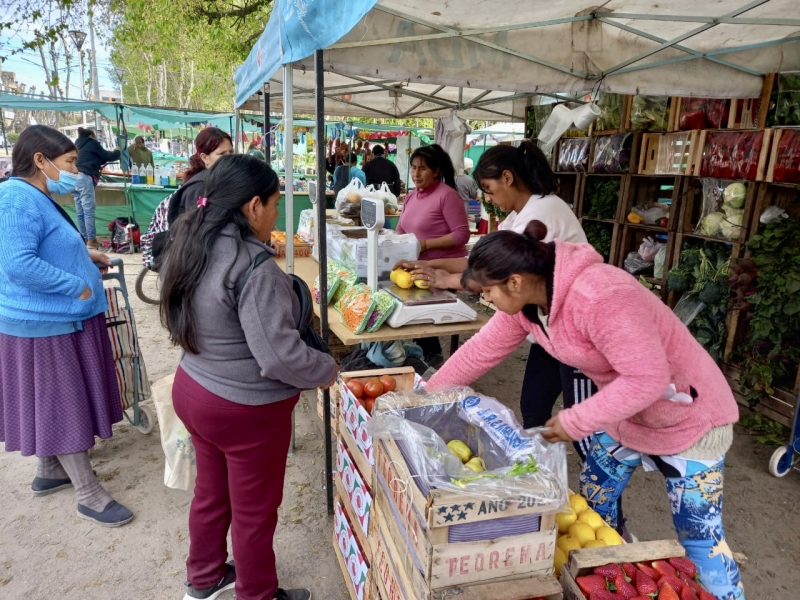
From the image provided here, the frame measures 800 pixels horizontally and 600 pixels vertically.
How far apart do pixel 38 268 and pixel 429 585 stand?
2.27 meters

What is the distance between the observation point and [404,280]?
3191mm

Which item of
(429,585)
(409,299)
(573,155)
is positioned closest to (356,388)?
(409,299)

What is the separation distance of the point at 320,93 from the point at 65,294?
5.20 ft

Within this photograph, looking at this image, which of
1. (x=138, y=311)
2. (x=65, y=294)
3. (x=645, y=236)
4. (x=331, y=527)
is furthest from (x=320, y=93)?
(x=138, y=311)

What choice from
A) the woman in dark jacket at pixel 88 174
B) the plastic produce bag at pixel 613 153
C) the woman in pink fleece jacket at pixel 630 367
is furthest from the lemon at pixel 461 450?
the woman in dark jacket at pixel 88 174

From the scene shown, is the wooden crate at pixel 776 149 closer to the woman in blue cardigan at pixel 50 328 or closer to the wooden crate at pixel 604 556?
the wooden crate at pixel 604 556

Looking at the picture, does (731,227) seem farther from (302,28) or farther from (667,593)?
(667,593)

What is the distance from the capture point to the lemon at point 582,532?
160 cm

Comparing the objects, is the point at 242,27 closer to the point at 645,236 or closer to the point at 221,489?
the point at 645,236

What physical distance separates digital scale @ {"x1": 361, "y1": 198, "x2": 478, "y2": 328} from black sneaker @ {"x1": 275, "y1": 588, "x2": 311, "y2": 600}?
53.2 inches

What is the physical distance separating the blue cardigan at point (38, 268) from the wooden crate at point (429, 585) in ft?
6.45

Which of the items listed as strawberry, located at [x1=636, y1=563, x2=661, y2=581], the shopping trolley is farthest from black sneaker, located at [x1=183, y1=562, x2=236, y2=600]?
strawberry, located at [x1=636, y1=563, x2=661, y2=581]

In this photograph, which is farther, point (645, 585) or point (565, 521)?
point (565, 521)

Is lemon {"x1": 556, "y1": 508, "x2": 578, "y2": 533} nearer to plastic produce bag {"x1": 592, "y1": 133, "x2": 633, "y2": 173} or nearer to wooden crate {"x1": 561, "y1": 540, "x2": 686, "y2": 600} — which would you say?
wooden crate {"x1": 561, "y1": 540, "x2": 686, "y2": 600}
